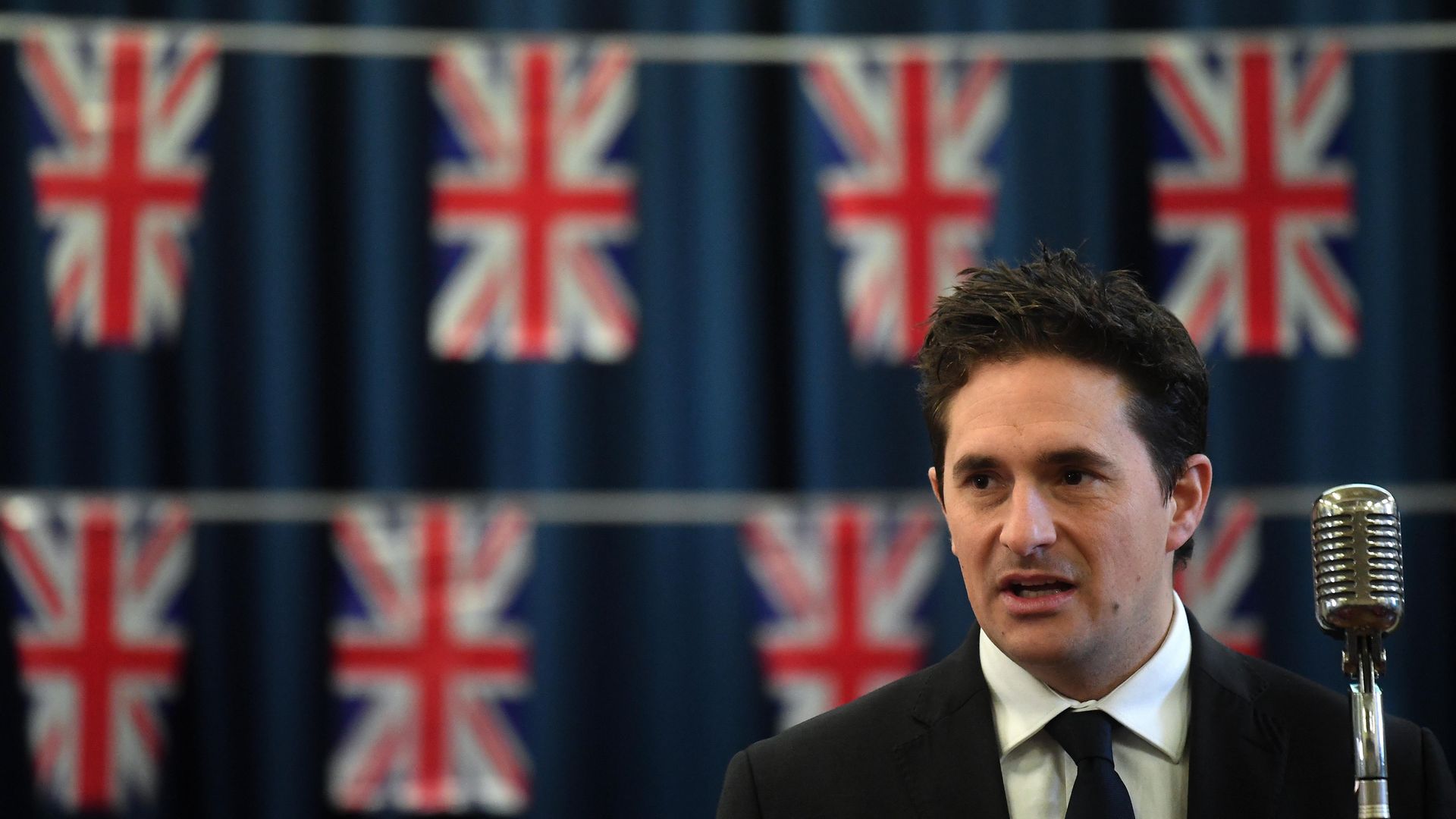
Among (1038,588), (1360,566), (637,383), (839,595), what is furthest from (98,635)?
(1360,566)

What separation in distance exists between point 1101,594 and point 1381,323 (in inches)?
82.9

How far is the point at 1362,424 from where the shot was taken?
343cm

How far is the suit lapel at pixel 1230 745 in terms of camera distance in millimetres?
Answer: 1613

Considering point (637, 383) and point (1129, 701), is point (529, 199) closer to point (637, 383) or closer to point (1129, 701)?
point (637, 383)

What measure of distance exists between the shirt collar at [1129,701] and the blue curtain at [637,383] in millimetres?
1670

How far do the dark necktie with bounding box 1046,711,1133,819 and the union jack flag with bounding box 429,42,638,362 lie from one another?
2.02 m

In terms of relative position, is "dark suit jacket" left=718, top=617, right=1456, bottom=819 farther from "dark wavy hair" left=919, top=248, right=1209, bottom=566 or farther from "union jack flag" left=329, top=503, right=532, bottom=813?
"union jack flag" left=329, top=503, right=532, bottom=813

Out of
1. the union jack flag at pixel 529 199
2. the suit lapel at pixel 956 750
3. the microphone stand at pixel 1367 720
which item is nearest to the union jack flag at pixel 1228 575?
the union jack flag at pixel 529 199

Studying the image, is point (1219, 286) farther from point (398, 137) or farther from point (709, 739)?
point (398, 137)

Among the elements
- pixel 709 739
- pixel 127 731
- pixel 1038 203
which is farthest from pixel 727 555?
pixel 127 731

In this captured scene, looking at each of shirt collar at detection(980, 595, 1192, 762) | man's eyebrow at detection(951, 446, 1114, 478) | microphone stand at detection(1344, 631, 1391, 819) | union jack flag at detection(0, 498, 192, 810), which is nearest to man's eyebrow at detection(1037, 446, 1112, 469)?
man's eyebrow at detection(951, 446, 1114, 478)

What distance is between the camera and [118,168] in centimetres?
350

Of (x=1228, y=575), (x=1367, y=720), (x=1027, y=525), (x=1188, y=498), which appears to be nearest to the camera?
(x=1367, y=720)

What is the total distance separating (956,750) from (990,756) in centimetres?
4
